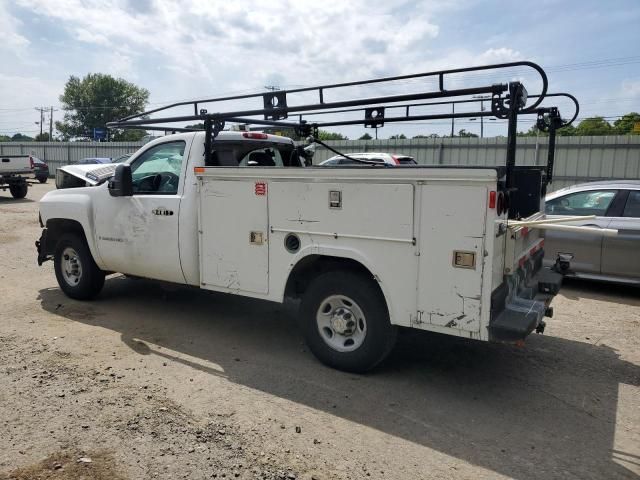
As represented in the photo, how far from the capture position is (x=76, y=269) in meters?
6.86

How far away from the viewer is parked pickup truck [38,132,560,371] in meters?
3.90

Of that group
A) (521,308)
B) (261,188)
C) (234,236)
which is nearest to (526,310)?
(521,308)

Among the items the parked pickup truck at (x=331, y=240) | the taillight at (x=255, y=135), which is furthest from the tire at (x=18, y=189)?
the taillight at (x=255, y=135)

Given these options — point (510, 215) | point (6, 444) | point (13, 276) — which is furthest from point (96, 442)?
point (13, 276)

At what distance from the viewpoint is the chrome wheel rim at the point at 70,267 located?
22.4 ft

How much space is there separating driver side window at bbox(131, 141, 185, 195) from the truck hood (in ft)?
1.96

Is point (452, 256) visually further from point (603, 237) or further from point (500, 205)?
point (603, 237)

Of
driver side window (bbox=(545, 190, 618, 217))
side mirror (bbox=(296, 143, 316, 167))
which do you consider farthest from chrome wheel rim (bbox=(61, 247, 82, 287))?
driver side window (bbox=(545, 190, 618, 217))

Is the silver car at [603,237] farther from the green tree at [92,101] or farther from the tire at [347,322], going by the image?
the green tree at [92,101]

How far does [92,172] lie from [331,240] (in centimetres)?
387

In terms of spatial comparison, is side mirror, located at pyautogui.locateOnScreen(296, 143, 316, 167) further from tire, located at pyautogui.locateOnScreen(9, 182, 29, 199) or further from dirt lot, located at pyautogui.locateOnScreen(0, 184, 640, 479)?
tire, located at pyautogui.locateOnScreen(9, 182, 29, 199)

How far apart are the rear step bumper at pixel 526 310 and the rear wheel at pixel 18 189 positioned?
774 inches

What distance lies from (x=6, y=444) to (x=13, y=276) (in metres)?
5.53

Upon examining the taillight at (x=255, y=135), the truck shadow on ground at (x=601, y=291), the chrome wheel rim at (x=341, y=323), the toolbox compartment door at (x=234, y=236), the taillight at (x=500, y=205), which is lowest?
the truck shadow on ground at (x=601, y=291)
